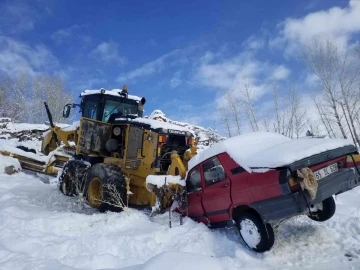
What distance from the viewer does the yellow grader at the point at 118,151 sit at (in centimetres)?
729

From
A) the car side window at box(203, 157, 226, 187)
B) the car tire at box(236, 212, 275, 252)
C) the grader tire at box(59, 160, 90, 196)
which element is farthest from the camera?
the grader tire at box(59, 160, 90, 196)

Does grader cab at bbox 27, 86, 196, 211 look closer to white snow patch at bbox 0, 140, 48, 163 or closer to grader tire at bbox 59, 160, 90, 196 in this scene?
grader tire at bbox 59, 160, 90, 196

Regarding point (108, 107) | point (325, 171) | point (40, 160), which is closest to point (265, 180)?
point (325, 171)

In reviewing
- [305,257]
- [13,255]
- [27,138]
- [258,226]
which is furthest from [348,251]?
[27,138]

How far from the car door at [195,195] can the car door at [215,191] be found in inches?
6.1

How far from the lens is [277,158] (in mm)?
4258

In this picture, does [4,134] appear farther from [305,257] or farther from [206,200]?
[305,257]

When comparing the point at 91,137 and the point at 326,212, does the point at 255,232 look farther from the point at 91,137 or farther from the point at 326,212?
the point at 91,137

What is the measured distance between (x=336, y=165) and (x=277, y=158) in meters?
1.27

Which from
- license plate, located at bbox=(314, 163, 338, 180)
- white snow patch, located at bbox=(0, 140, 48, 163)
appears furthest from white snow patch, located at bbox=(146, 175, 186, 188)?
white snow patch, located at bbox=(0, 140, 48, 163)

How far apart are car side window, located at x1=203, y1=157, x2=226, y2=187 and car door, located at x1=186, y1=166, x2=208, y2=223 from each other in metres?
0.25

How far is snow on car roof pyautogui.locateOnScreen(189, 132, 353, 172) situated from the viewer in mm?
4293

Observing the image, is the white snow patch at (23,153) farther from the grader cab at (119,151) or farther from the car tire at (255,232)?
the car tire at (255,232)

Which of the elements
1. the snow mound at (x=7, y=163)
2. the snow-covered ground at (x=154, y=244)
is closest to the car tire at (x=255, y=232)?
the snow-covered ground at (x=154, y=244)
